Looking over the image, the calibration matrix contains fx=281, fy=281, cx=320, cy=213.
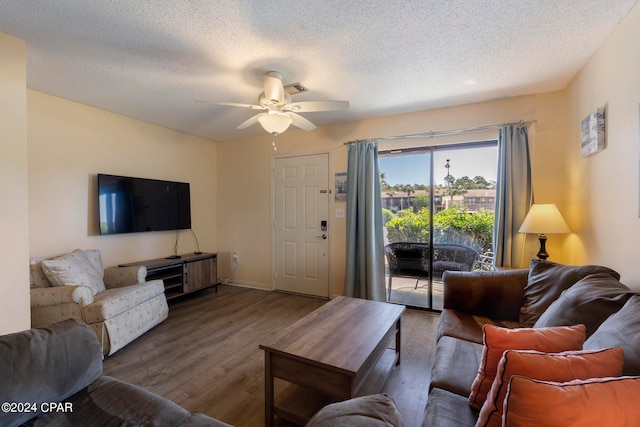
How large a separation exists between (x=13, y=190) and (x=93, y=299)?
1.07 metres

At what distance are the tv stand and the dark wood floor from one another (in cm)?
22

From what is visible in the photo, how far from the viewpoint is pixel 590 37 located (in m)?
1.99

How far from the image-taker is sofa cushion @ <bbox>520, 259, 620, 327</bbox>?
1717 mm

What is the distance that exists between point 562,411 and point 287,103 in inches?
94.5

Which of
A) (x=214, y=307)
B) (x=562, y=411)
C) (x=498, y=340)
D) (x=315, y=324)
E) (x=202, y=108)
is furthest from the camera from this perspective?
(x=214, y=307)

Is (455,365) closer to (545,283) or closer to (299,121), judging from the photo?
(545,283)

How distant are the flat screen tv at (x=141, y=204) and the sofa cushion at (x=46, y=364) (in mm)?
2451

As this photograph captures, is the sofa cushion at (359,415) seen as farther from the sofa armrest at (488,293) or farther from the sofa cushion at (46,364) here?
the sofa armrest at (488,293)

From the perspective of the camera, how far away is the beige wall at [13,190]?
6.40 feet

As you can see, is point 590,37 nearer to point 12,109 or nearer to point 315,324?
point 315,324

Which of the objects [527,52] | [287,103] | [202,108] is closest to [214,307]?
[202,108]

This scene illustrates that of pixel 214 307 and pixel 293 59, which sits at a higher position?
pixel 293 59

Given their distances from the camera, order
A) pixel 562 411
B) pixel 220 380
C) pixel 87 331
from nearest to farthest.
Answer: pixel 562 411, pixel 87 331, pixel 220 380

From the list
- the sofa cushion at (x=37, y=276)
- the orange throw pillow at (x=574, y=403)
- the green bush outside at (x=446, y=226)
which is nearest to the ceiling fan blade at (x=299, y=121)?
the green bush outside at (x=446, y=226)
